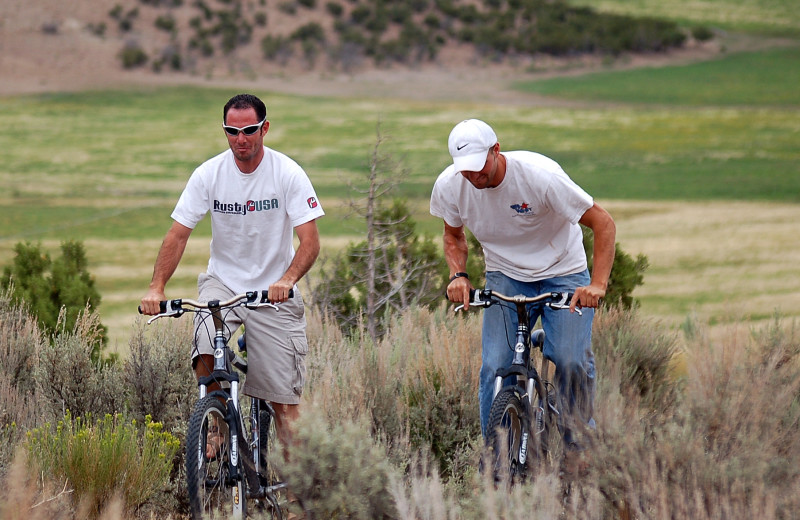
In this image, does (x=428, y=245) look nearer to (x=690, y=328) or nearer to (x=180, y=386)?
(x=690, y=328)

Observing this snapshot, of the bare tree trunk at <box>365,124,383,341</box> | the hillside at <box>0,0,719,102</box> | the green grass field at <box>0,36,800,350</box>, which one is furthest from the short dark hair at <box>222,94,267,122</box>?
the hillside at <box>0,0,719,102</box>

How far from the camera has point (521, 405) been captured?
14.9ft

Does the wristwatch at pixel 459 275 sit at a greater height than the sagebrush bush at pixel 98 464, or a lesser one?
greater

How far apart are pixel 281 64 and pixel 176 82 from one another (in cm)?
555

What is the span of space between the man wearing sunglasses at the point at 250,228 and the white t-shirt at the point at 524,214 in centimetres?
64

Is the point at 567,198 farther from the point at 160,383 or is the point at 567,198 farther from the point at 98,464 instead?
the point at 160,383

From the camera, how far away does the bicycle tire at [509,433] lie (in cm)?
431

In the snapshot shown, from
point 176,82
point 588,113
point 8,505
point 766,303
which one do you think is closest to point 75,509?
point 8,505

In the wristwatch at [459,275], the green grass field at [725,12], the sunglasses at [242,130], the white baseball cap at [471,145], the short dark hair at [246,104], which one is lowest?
the wristwatch at [459,275]

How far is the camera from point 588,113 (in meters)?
43.5

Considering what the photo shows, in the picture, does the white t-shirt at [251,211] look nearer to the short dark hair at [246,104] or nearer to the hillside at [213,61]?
the short dark hair at [246,104]

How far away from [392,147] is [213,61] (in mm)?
20971

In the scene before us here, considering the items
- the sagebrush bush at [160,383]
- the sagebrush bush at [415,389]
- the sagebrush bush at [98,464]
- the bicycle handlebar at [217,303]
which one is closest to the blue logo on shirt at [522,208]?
the bicycle handlebar at [217,303]

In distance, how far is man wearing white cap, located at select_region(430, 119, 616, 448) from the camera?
15.1 ft
